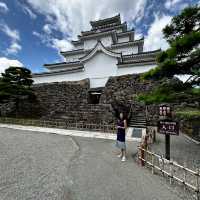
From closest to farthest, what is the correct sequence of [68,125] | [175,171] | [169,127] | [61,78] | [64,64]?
[175,171] < [169,127] < [68,125] < [61,78] < [64,64]

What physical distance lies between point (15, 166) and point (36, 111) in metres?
12.6

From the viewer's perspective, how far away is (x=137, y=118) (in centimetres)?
1216

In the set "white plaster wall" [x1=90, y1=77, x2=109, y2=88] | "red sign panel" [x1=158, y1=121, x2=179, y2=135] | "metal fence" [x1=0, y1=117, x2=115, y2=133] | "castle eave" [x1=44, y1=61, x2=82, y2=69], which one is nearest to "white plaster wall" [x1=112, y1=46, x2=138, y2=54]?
"castle eave" [x1=44, y1=61, x2=82, y2=69]

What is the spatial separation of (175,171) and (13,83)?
46.1ft

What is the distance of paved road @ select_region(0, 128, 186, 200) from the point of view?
293 cm

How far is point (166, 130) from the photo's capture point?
4691 millimetres

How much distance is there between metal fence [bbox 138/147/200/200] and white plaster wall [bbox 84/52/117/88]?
1261 cm

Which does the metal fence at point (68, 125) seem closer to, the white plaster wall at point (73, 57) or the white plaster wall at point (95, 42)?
the white plaster wall at point (73, 57)

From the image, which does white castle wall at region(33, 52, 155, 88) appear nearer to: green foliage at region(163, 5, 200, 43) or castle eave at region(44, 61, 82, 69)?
castle eave at region(44, 61, 82, 69)

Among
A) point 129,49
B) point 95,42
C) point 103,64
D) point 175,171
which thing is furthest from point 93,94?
point 175,171

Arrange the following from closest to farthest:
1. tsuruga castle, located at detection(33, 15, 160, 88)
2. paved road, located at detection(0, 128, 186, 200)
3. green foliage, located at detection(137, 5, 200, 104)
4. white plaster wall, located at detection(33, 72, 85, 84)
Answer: paved road, located at detection(0, 128, 186, 200) → green foliage, located at detection(137, 5, 200, 104) → tsuruga castle, located at detection(33, 15, 160, 88) → white plaster wall, located at detection(33, 72, 85, 84)

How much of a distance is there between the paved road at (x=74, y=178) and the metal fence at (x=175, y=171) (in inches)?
10.1

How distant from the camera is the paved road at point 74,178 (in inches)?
115

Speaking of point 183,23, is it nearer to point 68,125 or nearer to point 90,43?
point 68,125
